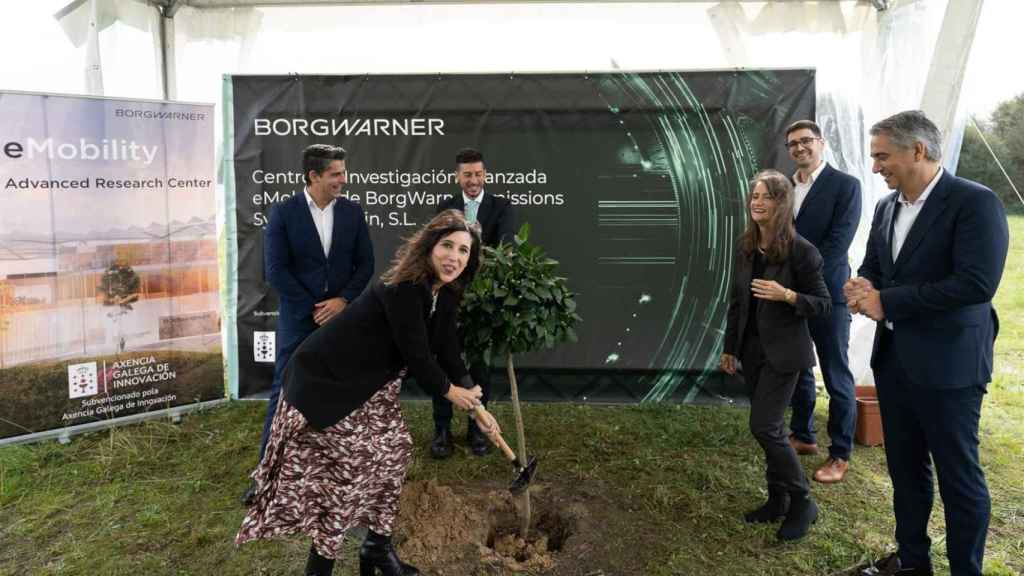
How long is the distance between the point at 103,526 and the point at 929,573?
4.12 metres

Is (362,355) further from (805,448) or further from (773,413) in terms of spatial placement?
(805,448)

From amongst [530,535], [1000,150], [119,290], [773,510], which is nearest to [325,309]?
[530,535]

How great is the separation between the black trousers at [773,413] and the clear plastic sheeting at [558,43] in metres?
2.77

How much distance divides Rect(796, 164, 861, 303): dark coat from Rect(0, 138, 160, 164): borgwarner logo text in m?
4.54

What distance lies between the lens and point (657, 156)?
218 inches

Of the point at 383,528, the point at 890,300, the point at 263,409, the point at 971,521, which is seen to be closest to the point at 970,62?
the point at 890,300

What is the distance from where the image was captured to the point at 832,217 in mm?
4176

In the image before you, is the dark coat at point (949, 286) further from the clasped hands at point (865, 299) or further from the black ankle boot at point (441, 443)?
the black ankle boot at point (441, 443)

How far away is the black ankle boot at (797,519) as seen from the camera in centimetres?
353

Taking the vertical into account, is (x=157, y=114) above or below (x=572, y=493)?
above

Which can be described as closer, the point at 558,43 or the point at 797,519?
the point at 797,519

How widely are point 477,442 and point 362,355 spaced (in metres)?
2.13

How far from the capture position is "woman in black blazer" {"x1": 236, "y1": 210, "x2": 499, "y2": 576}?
2.79m

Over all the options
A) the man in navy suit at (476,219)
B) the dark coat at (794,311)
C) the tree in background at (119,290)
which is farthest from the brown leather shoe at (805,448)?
the tree in background at (119,290)
